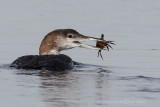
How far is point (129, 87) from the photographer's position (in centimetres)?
905

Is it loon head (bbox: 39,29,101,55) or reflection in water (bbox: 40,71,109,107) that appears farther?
loon head (bbox: 39,29,101,55)

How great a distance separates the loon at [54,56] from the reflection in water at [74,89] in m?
0.34

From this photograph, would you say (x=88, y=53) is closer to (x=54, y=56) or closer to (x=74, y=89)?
(x=54, y=56)

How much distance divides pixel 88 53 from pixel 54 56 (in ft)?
7.63

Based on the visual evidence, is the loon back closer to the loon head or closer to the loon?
the loon

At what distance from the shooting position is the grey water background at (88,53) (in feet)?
27.1

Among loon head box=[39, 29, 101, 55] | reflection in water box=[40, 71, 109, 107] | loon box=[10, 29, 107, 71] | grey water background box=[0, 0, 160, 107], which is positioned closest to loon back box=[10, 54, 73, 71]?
loon box=[10, 29, 107, 71]

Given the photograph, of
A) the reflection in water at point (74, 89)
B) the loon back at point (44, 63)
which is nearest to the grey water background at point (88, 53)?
the reflection in water at point (74, 89)

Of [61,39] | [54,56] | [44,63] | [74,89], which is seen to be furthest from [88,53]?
[74,89]

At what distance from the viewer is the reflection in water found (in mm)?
7988

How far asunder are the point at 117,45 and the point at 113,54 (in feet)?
2.51

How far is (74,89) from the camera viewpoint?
8.83 metres

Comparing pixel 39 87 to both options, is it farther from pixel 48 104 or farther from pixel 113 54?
pixel 113 54

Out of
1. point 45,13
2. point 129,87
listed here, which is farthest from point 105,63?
point 45,13
